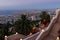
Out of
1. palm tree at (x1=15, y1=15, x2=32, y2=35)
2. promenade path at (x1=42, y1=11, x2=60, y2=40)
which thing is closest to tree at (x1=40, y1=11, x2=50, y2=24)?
palm tree at (x1=15, y1=15, x2=32, y2=35)

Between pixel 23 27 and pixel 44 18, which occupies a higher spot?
pixel 23 27

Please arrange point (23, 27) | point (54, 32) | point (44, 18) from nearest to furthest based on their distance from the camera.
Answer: point (54, 32)
point (23, 27)
point (44, 18)

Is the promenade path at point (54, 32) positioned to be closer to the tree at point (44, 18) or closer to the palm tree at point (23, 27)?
the palm tree at point (23, 27)

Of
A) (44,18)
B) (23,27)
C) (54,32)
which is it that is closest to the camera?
(54,32)

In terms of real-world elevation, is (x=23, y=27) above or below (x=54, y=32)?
below

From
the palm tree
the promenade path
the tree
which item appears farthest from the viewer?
the tree

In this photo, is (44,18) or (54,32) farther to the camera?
(44,18)

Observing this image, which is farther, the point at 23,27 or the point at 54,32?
the point at 23,27

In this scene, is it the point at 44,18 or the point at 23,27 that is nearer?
the point at 23,27

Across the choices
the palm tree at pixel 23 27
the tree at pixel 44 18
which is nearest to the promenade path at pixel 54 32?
the palm tree at pixel 23 27

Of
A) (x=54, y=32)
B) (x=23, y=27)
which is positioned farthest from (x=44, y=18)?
(x=54, y=32)

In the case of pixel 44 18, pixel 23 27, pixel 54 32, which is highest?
pixel 54 32

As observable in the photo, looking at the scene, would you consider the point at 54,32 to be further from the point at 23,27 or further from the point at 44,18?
the point at 44,18

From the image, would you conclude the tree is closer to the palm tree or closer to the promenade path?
the palm tree
